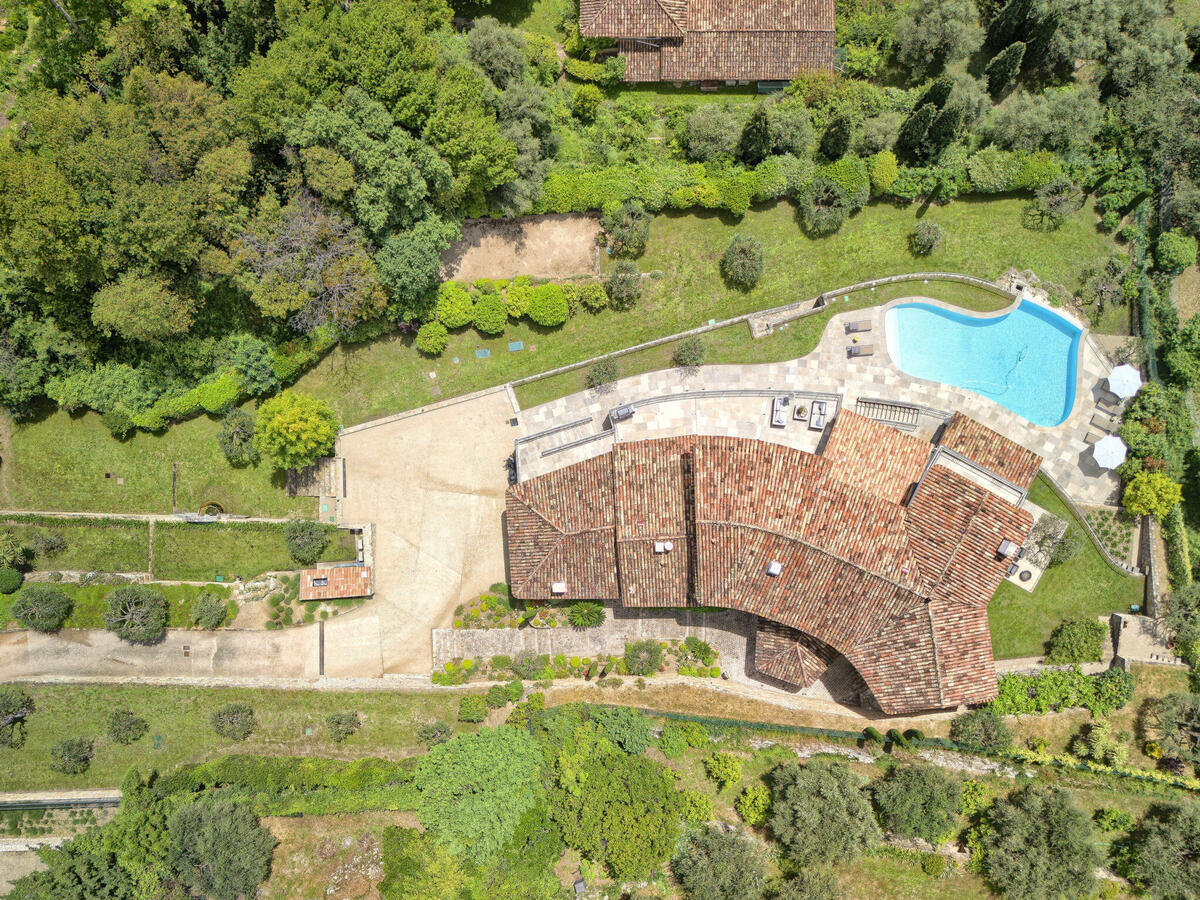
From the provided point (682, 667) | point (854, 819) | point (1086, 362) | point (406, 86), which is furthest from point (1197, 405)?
point (406, 86)

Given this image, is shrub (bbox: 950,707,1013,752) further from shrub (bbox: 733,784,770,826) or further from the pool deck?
the pool deck

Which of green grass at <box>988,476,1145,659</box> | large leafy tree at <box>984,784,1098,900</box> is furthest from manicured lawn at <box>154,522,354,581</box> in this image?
large leafy tree at <box>984,784,1098,900</box>

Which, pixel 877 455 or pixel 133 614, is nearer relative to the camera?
pixel 877 455

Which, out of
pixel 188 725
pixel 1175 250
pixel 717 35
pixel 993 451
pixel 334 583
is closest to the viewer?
pixel 993 451

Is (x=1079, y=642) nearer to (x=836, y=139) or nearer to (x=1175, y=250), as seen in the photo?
(x=1175, y=250)

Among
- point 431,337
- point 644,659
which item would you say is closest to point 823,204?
point 431,337

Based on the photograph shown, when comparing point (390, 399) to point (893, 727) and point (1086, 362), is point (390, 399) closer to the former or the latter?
point (893, 727)

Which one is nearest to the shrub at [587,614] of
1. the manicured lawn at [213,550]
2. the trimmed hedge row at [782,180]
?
the manicured lawn at [213,550]
